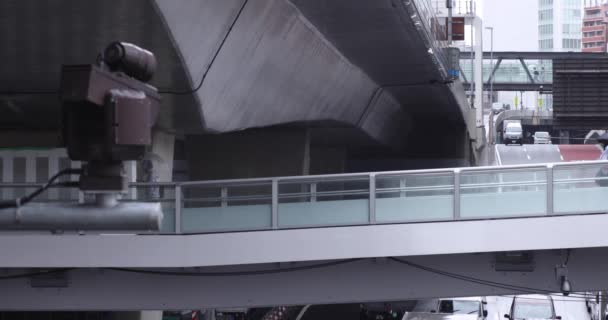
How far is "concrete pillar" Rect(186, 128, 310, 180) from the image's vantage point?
2388cm

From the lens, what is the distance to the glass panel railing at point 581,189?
49.0ft

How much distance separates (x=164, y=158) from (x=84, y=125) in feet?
43.9

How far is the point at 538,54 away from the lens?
8925cm

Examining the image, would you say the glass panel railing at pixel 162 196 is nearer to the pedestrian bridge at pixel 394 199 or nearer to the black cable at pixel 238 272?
the pedestrian bridge at pixel 394 199

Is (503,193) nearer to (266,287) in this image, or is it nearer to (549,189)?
(549,189)

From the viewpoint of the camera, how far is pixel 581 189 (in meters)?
15.0

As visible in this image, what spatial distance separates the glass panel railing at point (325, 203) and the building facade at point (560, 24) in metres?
182

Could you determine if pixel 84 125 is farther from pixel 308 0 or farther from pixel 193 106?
pixel 308 0

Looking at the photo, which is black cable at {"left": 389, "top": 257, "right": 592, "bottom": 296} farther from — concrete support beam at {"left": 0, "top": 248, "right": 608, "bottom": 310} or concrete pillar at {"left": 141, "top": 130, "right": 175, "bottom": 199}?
concrete pillar at {"left": 141, "top": 130, "right": 175, "bottom": 199}

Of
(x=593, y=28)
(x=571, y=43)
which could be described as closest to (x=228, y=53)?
(x=593, y=28)

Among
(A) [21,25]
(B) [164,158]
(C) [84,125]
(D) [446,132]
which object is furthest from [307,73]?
(D) [446,132]

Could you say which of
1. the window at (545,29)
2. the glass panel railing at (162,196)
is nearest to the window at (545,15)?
the window at (545,29)

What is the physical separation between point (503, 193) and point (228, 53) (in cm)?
438

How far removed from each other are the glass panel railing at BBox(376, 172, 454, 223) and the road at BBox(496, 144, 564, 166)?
52.0 meters
